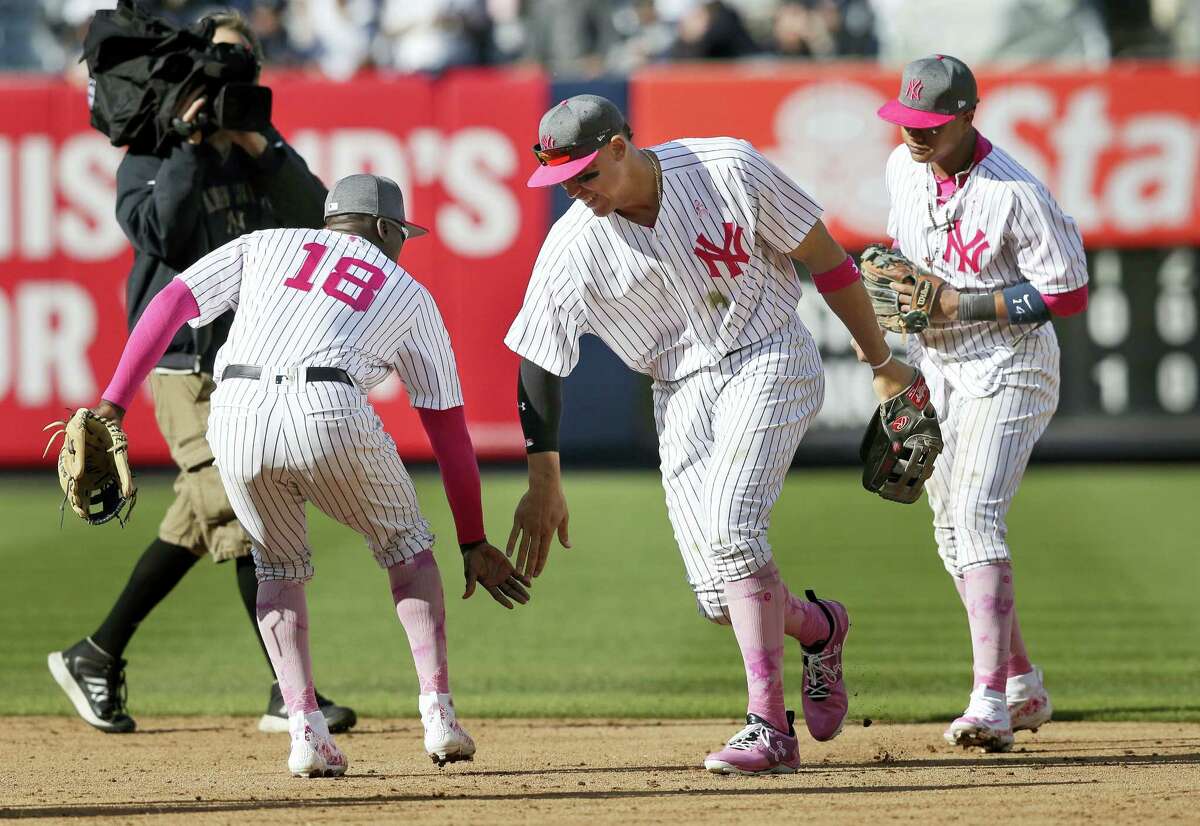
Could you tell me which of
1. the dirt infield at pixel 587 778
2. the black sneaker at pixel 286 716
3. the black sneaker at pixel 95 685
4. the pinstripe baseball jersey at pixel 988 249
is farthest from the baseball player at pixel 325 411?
the pinstripe baseball jersey at pixel 988 249

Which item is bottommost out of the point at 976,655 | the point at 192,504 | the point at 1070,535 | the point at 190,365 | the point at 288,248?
the point at 1070,535

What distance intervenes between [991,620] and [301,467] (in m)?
2.07

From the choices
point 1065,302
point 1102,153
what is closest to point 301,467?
point 1065,302

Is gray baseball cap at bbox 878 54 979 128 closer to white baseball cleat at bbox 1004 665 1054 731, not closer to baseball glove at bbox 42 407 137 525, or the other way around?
white baseball cleat at bbox 1004 665 1054 731

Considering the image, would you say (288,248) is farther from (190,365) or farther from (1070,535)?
(1070,535)

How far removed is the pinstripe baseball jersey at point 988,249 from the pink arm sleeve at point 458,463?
156cm

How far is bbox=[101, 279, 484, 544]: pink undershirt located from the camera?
181 inches

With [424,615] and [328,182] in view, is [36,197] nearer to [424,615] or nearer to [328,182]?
[328,182]

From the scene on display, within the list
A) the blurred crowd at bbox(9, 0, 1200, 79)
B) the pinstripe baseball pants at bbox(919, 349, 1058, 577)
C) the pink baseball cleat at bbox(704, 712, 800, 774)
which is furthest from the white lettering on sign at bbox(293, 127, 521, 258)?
the pink baseball cleat at bbox(704, 712, 800, 774)

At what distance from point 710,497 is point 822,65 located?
9.58 meters

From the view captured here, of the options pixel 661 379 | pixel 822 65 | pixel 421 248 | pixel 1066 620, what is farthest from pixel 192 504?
pixel 822 65

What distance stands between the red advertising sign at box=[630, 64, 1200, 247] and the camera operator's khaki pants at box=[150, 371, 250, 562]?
7817 mm

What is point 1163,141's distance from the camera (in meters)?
13.4

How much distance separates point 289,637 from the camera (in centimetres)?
473
